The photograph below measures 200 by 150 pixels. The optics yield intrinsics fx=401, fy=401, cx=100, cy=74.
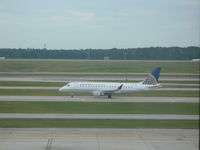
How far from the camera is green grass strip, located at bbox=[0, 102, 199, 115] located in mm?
31328

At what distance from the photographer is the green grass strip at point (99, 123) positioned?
80.8ft

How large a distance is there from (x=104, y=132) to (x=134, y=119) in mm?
5576

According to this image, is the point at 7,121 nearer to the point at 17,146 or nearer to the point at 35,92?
the point at 17,146

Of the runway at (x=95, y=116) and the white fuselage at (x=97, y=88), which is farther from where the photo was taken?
the white fuselage at (x=97, y=88)

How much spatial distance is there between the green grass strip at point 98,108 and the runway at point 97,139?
8.00 m

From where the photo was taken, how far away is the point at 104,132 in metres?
22.4

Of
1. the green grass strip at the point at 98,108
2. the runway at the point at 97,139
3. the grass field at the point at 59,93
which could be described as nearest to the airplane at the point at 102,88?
the grass field at the point at 59,93

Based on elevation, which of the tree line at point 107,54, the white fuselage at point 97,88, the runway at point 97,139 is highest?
the tree line at point 107,54

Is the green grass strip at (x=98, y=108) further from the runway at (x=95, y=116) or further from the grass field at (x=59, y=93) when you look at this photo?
the grass field at (x=59, y=93)

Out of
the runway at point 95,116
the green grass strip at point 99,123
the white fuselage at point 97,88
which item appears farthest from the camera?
the white fuselage at point 97,88

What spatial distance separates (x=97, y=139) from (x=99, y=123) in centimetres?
546

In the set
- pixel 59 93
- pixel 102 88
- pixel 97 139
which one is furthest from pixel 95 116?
pixel 59 93

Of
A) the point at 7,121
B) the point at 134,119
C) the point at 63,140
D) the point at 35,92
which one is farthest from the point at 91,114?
the point at 35,92

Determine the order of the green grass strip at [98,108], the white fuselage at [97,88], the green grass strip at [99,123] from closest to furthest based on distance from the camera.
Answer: the green grass strip at [99,123]
the green grass strip at [98,108]
the white fuselage at [97,88]
